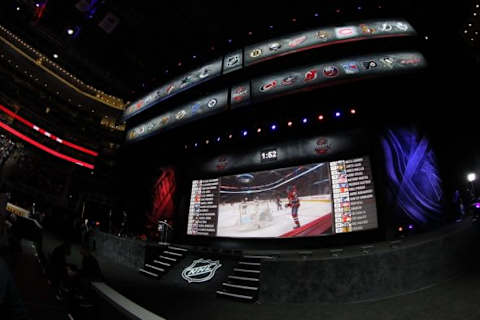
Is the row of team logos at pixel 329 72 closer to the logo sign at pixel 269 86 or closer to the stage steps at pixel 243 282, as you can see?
the logo sign at pixel 269 86

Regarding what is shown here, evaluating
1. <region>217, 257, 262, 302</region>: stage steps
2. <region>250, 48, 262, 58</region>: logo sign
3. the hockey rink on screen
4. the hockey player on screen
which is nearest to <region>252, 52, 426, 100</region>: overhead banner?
<region>250, 48, 262, 58</region>: logo sign

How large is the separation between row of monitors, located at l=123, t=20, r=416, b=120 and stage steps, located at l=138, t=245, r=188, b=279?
6770mm

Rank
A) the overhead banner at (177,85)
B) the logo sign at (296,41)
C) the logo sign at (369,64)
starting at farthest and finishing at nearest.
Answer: the overhead banner at (177,85)
the logo sign at (296,41)
the logo sign at (369,64)

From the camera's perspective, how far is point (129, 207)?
12.7 metres

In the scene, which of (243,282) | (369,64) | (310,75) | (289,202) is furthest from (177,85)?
(243,282)

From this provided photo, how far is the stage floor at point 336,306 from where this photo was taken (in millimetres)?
2848

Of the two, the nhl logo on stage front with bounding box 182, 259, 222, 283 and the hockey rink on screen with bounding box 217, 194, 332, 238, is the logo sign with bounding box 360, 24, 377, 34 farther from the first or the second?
the nhl logo on stage front with bounding box 182, 259, 222, 283

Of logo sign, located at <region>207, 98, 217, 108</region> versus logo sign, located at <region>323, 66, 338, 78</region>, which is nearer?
logo sign, located at <region>323, 66, 338, 78</region>

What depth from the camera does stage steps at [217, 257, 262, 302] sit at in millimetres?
4198

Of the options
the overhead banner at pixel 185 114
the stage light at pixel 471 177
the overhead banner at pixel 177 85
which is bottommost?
the stage light at pixel 471 177

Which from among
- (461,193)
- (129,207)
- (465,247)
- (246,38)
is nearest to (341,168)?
(465,247)

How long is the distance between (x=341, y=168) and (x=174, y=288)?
5.81 meters

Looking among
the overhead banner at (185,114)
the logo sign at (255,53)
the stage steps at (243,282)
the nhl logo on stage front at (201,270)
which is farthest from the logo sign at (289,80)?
the nhl logo on stage front at (201,270)

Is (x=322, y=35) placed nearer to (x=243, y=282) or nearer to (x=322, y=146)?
(x=322, y=146)
